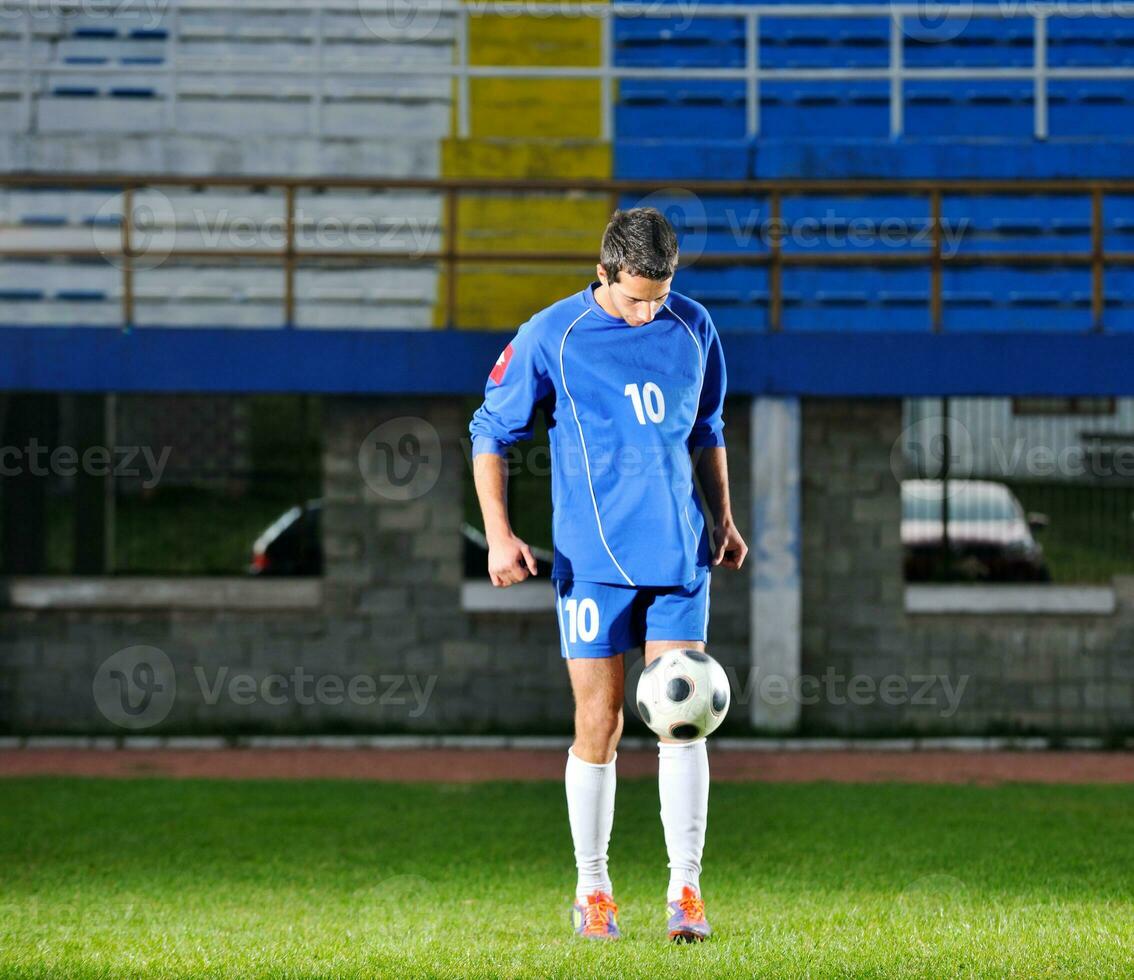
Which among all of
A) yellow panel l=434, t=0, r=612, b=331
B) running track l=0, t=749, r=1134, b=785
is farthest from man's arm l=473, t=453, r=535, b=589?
yellow panel l=434, t=0, r=612, b=331

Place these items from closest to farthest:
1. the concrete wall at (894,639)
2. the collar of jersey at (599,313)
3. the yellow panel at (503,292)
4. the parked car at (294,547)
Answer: the collar of jersey at (599,313), the concrete wall at (894,639), the parked car at (294,547), the yellow panel at (503,292)

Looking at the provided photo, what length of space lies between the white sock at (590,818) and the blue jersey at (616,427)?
21.6 inches

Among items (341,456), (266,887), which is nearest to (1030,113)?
(341,456)

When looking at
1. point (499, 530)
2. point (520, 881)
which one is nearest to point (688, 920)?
point (499, 530)

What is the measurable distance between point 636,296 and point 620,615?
0.86m

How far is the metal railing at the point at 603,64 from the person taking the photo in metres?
15.6

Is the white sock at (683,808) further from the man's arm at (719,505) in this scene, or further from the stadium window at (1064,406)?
the stadium window at (1064,406)

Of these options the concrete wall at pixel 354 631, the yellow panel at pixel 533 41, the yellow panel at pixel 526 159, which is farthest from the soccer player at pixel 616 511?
the yellow panel at pixel 533 41

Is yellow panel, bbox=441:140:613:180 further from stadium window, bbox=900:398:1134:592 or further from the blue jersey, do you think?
the blue jersey

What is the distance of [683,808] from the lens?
4352 mm

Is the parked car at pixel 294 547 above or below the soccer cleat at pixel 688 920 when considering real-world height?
above

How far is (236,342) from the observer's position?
11.3m

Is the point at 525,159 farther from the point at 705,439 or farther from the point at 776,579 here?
the point at 705,439

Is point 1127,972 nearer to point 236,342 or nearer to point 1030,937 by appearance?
point 1030,937
